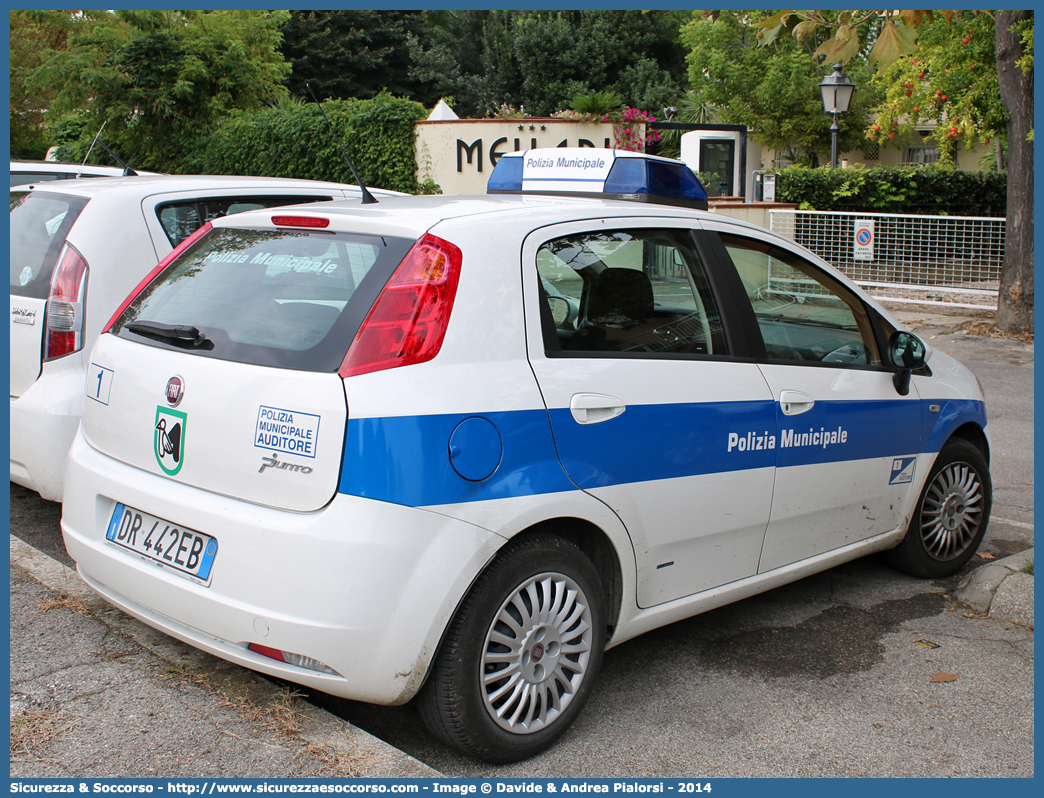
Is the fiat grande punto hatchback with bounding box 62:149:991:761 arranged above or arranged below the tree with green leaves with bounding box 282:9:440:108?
below

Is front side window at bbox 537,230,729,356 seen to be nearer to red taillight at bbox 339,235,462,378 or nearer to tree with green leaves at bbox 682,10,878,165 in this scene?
red taillight at bbox 339,235,462,378

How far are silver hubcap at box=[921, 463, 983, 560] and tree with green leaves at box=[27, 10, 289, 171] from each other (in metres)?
18.8

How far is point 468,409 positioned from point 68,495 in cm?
148

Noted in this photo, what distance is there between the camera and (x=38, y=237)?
4488mm

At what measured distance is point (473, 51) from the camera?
1783 inches

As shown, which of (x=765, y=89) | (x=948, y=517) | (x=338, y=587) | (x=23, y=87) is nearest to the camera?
(x=338, y=587)

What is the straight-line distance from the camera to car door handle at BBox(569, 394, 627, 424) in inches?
113

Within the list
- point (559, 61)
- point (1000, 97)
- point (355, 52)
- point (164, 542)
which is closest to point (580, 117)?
point (1000, 97)

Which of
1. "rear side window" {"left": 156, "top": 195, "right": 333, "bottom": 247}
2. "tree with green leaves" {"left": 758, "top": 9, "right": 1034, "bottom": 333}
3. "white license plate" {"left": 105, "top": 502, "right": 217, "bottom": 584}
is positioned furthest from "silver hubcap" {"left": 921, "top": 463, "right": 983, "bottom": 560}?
"tree with green leaves" {"left": 758, "top": 9, "right": 1034, "bottom": 333}

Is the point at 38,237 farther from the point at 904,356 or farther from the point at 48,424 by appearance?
the point at 904,356

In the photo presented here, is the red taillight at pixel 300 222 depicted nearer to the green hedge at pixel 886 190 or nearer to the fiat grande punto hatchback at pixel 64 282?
the fiat grande punto hatchback at pixel 64 282

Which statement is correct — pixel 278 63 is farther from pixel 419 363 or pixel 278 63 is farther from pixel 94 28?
pixel 419 363

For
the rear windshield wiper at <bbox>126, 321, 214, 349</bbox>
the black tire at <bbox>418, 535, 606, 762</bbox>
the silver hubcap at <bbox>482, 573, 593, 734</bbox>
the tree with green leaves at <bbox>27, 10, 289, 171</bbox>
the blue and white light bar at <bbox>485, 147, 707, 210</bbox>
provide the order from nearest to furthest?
the black tire at <bbox>418, 535, 606, 762</bbox>
the silver hubcap at <bbox>482, 573, 593, 734</bbox>
the rear windshield wiper at <bbox>126, 321, 214, 349</bbox>
the blue and white light bar at <bbox>485, 147, 707, 210</bbox>
the tree with green leaves at <bbox>27, 10, 289, 171</bbox>

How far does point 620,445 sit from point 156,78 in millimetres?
19812
